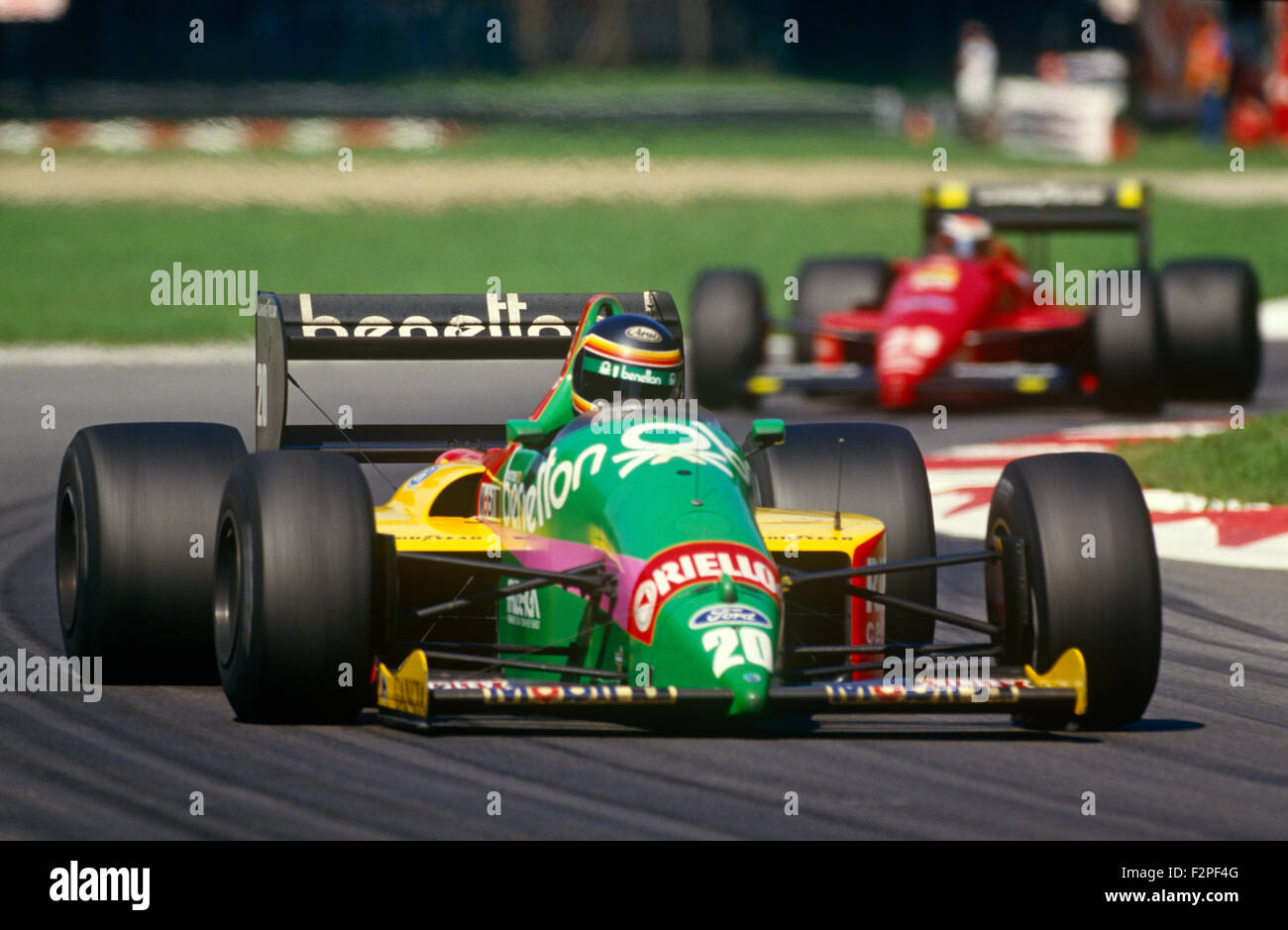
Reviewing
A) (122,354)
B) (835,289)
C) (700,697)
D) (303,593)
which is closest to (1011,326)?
(835,289)

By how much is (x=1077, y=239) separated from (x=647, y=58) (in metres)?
29.9

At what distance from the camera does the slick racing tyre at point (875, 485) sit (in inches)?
332

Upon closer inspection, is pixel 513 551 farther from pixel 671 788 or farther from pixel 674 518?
pixel 671 788

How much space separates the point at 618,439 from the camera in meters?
7.53

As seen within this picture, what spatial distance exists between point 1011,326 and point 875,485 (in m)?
9.21

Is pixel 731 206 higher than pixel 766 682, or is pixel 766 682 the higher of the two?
pixel 731 206

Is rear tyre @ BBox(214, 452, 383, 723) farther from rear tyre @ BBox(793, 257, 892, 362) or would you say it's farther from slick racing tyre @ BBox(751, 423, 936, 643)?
rear tyre @ BBox(793, 257, 892, 362)

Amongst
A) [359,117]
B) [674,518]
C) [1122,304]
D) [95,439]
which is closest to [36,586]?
[95,439]

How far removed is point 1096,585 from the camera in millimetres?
7266

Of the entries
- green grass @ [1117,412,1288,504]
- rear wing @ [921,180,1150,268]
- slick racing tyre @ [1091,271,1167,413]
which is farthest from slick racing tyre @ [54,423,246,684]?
rear wing @ [921,180,1150,268]

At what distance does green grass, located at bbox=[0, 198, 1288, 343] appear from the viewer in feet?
85.7
